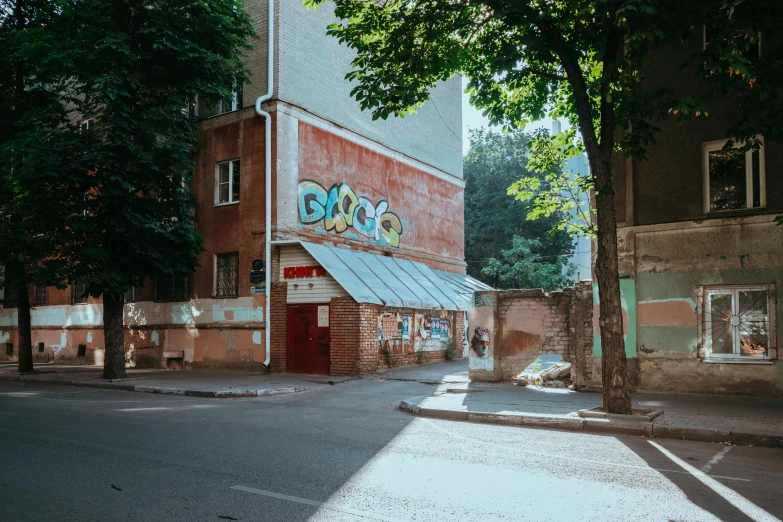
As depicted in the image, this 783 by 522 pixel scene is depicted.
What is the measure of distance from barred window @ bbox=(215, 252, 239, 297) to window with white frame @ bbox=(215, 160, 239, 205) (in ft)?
6.02

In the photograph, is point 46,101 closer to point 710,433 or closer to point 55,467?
point 55,467

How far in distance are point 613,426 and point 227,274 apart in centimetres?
1452

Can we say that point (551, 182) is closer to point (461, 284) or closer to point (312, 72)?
point (312, 72)

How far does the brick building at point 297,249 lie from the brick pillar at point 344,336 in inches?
1.3

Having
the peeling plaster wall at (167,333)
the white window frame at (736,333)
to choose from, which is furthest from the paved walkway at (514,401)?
the peeling plaster wall at (167,333)

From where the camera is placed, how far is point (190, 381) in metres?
17.2

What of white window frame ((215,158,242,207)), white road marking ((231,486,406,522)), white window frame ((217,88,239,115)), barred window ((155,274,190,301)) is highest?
white window frame ((217,88,239,115))

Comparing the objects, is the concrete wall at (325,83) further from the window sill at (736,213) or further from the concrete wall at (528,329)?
the window sill at (736,213)

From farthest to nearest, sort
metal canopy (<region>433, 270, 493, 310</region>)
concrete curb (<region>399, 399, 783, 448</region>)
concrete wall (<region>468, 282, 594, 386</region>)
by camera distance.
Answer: metal canopy (<region>433, 270, 493, 310</region>) < concrete wall (<region>468, 282, 594, 386</region>) < concrete curb (<region>399, 399, 783, 448</region>)

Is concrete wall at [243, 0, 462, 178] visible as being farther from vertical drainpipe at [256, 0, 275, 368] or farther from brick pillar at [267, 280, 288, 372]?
brick pillar at [267, 280, 288, 372]

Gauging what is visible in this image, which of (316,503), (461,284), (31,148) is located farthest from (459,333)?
(316,503)

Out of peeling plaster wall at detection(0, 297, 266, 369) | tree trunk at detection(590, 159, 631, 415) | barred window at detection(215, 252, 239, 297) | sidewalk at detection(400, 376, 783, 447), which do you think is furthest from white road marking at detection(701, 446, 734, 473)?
barred window at detection(215, 252, 239, 297)

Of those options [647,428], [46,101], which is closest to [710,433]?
[647,428]

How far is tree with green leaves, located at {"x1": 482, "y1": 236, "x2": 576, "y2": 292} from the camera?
3719 centimetres
